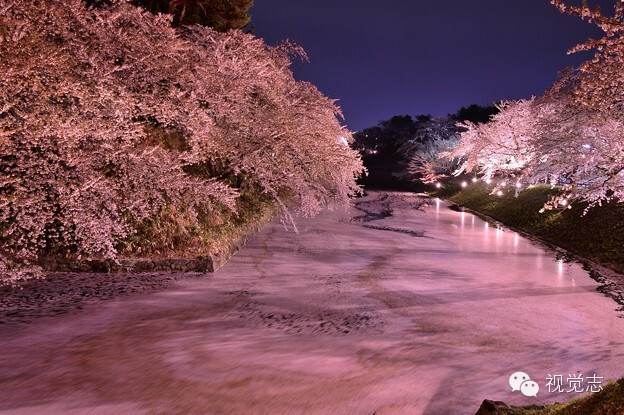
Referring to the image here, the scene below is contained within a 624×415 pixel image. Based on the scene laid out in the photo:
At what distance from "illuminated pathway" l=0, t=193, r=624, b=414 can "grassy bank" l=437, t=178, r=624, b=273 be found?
3.21 metres

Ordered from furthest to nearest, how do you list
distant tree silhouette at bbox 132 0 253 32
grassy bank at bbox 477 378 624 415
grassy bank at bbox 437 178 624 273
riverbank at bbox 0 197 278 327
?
distant tree silhouette at bbox 132 0 253 32 → grassy bank at bbox 437 178 624 273 → riverbank at bbox 0 197 278 327 → grassy bank at bbox 477 378 624 415

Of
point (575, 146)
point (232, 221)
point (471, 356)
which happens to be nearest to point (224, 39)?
point (232, 221)

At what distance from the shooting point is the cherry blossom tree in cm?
834

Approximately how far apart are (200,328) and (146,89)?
21.5 feet

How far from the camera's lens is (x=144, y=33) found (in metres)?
12.4

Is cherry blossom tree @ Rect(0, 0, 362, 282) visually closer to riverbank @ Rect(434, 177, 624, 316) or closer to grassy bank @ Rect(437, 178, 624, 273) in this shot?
riverbank @ Rect(434, 177, 624, 316)

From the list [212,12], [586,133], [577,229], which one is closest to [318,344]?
[586,133]

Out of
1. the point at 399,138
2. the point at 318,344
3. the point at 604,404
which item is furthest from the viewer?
the point at 399,138

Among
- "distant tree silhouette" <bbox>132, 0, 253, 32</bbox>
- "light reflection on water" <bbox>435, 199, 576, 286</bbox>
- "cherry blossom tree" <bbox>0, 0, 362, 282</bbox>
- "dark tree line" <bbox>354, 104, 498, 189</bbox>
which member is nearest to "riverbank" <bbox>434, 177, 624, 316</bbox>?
"light reflection on water" <bbox>435, 199, 576, 286</bbox>

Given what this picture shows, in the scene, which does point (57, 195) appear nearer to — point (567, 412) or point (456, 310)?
point (456, 310)

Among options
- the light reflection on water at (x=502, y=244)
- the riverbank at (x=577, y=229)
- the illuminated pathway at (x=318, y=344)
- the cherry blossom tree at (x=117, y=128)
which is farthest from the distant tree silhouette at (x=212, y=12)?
the riverbank at (x=577, y=229)

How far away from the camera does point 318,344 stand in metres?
6.70

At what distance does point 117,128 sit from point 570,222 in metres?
16.0

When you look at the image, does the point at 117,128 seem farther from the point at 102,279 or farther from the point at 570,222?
the point at 570,222
